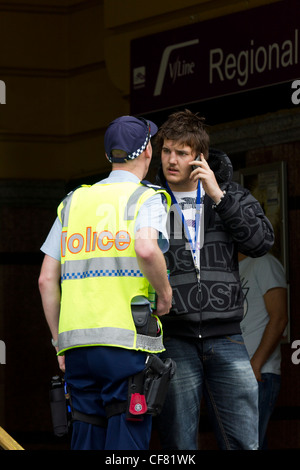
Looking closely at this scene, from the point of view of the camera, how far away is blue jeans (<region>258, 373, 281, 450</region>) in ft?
20.4

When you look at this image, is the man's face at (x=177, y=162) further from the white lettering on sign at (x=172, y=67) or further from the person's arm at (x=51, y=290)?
the white lettering on sign at (x=172, y=67)

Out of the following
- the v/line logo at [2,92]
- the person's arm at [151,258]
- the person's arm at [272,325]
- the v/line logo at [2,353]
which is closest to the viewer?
the person's arm at [151,258]

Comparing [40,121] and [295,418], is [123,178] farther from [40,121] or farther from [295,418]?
[40,121]

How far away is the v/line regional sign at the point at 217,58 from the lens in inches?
257

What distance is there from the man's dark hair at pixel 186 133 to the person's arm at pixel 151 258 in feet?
2.11

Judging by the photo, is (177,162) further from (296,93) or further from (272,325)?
(296,93)

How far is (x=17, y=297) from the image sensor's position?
8.73 m

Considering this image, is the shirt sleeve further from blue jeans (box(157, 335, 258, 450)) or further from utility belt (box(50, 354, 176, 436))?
utility belt (box(50, 354, 176, 436))

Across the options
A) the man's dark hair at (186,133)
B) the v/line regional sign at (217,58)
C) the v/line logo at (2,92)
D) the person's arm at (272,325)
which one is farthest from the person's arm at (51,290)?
the v/line logo at (2,92)

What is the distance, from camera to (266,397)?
20.5 ft

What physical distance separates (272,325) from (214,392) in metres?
1.91

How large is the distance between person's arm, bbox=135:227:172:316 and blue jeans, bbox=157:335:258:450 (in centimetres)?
47

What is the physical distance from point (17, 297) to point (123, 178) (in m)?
4.69
